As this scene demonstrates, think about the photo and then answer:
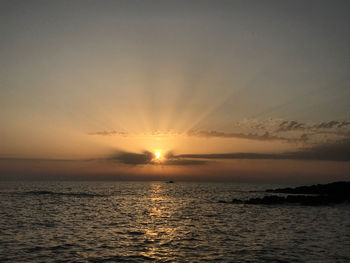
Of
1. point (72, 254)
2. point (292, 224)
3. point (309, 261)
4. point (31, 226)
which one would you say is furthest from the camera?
point (292, 224)

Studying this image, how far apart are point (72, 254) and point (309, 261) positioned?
1579 cm

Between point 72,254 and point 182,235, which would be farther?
point 182,235

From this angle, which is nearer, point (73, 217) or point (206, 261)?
point (206, 261)

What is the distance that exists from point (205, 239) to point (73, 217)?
2099cm

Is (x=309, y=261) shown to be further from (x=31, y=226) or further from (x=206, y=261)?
(x=31, y=226)

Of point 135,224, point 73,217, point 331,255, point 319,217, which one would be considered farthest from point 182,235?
point 319,217

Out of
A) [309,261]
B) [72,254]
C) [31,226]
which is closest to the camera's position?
[309,261]

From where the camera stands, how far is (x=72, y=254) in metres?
21.8

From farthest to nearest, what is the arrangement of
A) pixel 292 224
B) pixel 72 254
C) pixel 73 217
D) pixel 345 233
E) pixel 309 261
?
pixel 73 217 → pixel 292 224 → pixel 345 233 → pixel 72 254 → pixel 309 261

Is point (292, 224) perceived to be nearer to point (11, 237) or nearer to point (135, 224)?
point (135, 224)

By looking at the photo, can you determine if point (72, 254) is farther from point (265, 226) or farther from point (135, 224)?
point (265, 226)

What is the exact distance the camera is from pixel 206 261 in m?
20.3

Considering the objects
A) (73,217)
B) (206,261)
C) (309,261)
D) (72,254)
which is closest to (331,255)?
(309,261)

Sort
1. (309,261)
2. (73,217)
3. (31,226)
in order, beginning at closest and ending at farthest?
(309,261), (31,226), (73,217)
